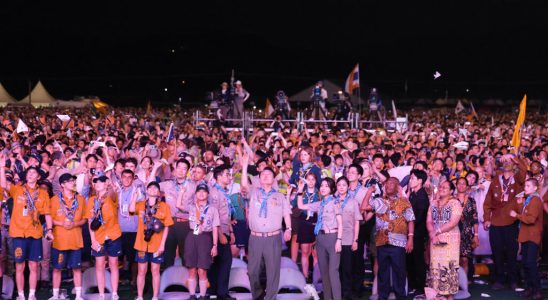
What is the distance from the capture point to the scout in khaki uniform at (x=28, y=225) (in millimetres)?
8172

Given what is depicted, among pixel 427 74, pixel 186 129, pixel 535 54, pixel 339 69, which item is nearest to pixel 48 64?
pixel 339 69

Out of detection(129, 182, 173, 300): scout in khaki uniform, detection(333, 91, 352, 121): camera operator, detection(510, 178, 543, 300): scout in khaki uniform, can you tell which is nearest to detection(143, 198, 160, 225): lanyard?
detection(129, 182, 173, 300): scout in khaki uniform

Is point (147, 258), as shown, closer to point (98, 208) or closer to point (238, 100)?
point (98, 208)

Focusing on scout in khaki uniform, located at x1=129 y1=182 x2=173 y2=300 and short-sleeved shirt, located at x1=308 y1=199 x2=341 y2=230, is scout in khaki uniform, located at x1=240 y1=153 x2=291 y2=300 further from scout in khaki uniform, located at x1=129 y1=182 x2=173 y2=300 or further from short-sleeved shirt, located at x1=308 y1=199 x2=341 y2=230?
scout in khaki uniform, located at x1=129 y1=182 x2=173 y2=300

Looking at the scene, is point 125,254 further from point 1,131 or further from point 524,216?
point 1,131

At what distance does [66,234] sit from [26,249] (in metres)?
0.47

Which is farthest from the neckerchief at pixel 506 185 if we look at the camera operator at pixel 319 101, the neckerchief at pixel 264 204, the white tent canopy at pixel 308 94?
the white tent canopy at pixel 308 94

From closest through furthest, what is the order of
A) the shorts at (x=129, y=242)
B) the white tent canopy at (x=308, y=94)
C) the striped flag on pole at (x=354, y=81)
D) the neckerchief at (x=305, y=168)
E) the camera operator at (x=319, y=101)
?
the shorts at (x=129, y=242) → the neckerchief at (x=305, y=168) → the camera operator at (x=319, y=101) → the striped flag on pole at (x=354, y=81) → the white tent canopy at (x=308, y=94)

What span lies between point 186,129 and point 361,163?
9841 mm

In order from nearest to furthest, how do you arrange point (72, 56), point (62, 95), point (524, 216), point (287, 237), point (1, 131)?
point (287, 237)
point (524, 216)
point (1, 131)
point (62, 95)
point (72, 56)

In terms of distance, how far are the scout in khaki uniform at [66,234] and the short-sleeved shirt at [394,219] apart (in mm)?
3224

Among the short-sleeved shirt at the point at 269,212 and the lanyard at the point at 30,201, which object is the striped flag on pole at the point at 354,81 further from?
the lanyard at the point at 30,201

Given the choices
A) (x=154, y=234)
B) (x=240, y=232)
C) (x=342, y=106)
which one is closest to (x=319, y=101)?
(x=342, y=106)

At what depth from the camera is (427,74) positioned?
84562mm
